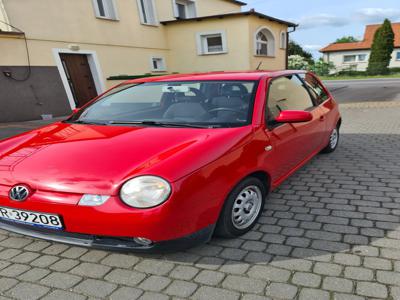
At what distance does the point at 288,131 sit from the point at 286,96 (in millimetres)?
516

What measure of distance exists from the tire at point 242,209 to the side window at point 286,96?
689 mm

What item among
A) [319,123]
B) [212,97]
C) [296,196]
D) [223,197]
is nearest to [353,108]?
[319,123]

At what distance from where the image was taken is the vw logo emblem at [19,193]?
212 cm

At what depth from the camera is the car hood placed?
2031 millimetres

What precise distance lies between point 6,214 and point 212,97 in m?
2.02

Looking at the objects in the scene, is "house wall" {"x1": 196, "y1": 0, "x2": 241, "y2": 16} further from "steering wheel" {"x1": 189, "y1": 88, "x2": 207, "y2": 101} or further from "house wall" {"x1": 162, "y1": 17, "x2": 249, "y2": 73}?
"steering wheel" {"x1": 189, "y1": 88, "x2": 207, "y2": 101}

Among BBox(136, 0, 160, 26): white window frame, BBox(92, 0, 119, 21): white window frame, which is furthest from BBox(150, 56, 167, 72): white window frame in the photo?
BBox(92, 0, 119, 21): white window frame

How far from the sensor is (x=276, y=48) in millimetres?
18000

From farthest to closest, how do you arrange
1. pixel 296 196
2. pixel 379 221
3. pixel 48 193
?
1. pixel 296 196
2. pixel 379 221
3. pixel 48 193

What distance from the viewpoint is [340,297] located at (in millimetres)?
1928

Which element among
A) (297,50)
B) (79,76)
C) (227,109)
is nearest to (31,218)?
(227,109)

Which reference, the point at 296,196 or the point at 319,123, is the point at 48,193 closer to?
the point at 296,196

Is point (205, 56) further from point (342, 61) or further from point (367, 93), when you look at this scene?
point (342, 61)

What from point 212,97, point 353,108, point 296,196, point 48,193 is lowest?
point 353,108
